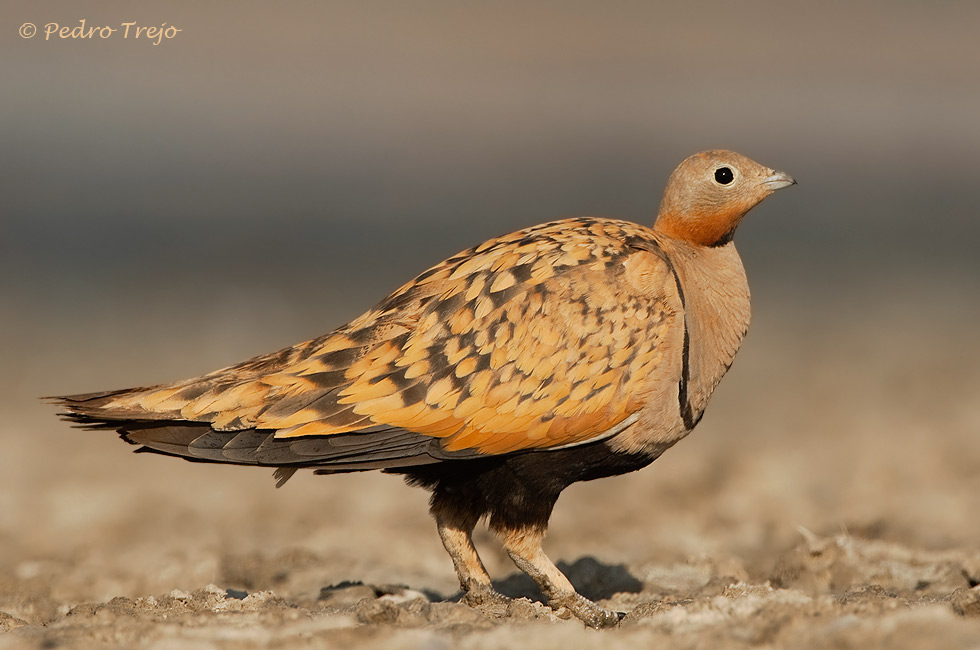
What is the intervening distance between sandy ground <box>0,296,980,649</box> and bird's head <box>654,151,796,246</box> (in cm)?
200

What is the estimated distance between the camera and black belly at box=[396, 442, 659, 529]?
623 cm

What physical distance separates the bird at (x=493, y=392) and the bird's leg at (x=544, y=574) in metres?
0.01

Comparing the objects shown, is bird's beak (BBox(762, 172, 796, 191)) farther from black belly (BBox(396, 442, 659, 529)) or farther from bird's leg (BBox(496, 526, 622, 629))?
bird's leg (BBox(496, 526, 622, 629))

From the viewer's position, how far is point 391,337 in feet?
20.7

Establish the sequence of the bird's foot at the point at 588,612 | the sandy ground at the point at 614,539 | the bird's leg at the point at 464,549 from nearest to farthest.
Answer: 1. the sandy ground at the point at 614,539
2. the bird's foot at the point at 588,612
3. the bird's leg at the point at 464,549

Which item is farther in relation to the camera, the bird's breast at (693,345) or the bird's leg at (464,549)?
the bird's leg at (464,549)

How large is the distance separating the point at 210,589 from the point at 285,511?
3.43 m

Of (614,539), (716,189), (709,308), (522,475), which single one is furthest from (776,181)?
(614,539)

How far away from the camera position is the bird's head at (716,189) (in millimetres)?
7031

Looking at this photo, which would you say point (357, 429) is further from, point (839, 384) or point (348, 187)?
point (348, 187)

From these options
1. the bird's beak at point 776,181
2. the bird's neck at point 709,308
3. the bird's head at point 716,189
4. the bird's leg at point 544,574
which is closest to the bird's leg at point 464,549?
the bird's leg at point 544,574

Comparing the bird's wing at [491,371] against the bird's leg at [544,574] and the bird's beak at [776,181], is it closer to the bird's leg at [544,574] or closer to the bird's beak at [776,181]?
the bird's leg at [544,574]

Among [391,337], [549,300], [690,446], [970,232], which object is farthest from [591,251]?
[970,232]

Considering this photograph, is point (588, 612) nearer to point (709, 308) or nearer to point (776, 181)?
point (709, 308)
